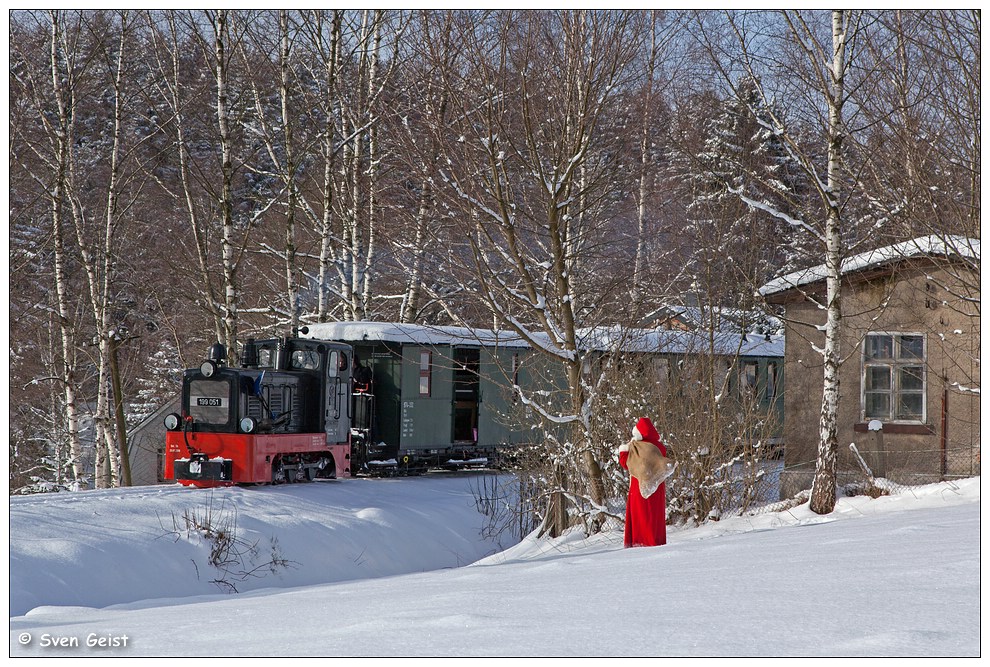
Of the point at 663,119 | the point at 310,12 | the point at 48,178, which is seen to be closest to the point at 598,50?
the point at 663,119

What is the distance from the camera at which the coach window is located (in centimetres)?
1853

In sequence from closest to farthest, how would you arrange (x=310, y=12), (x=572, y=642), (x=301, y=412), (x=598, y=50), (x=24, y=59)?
(x=572, y=642) → (x=598, y=50) → (x=301, y=412) → (x=24, y=59) → (x=310, y=12)

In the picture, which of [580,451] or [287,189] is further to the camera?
[287,189]

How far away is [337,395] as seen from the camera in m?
16.7

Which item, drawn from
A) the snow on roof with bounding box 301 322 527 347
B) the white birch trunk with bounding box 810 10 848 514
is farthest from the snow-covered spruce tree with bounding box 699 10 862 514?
the snow on roof with bounding box 301 322 527 347

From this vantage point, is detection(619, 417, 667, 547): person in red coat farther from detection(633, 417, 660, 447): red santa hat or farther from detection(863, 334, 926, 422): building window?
detection(863, 334, 926, 422): building window

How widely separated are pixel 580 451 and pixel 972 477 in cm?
571

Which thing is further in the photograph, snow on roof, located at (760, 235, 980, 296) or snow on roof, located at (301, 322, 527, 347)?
snow on roof, located at (301, 322, 527, 347)

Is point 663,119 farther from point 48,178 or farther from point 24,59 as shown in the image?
point 48,178

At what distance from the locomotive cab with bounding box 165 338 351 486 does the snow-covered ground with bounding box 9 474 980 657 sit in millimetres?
1463

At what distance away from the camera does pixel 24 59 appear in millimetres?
Result: 18328

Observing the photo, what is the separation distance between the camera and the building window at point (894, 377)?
15195 millimetres

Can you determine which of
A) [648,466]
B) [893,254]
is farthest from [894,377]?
[648,466]

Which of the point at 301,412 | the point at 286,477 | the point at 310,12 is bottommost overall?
the point at 286,477
